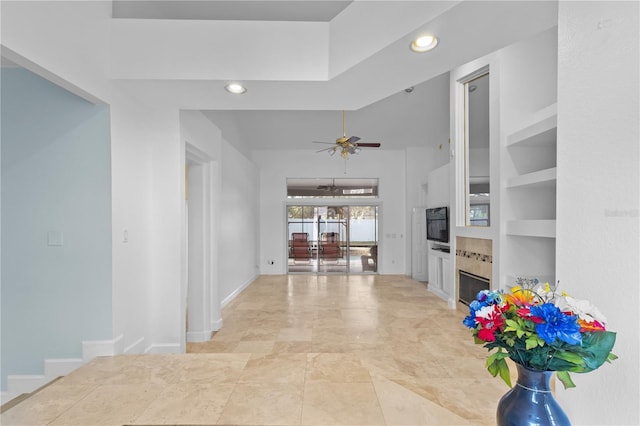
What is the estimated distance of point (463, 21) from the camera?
1.69 metres

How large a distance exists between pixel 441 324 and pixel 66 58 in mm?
4857

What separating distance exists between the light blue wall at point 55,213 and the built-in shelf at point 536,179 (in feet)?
13.5

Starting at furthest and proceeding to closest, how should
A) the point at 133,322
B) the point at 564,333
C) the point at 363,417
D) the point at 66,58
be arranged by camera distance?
1. the point at 133,322
2. the point at 66,58
3. the point at 363,417
4. the point at 564,333

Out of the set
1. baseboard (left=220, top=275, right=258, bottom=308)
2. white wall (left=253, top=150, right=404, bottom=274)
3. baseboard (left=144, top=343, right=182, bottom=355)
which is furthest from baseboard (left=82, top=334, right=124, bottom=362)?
white wall (left=253, top=150, right=404, bottom=274)

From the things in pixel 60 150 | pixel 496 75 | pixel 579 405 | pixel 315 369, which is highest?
pixel 496 75

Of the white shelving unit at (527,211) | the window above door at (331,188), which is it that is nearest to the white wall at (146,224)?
the white shelving unit at (527,211)

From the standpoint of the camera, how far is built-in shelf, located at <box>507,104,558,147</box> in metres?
3.25

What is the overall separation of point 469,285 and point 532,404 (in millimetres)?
4358

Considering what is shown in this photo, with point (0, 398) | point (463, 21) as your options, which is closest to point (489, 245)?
point (463, 21)

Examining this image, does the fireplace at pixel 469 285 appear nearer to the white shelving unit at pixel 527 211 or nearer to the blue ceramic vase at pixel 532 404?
the white shelving unit at pixel 527 211

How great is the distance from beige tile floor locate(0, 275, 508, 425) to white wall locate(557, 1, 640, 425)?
692 millimetres

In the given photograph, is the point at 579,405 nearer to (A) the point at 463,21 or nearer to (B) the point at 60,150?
(A) the point at 463,21

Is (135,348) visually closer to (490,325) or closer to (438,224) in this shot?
(490,325)

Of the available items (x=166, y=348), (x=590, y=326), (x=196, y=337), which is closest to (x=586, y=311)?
(x=590, y=326)
